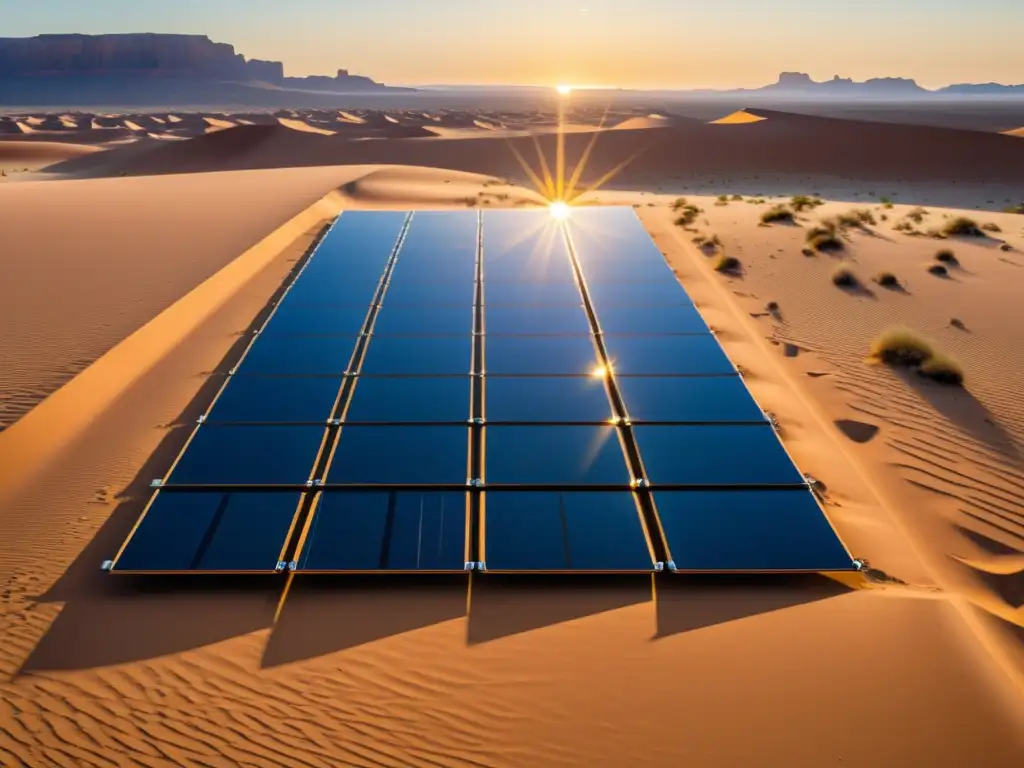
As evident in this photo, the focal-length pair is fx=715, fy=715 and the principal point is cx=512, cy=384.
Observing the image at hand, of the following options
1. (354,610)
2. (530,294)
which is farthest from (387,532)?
(530,294)

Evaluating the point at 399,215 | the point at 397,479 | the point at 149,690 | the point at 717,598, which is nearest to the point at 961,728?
the point at 717,598

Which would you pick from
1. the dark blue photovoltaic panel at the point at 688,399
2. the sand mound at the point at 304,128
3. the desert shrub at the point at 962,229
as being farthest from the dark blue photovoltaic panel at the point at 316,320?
the sand mound at the point at 304,128

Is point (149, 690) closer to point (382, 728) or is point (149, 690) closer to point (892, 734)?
point (382, 728)

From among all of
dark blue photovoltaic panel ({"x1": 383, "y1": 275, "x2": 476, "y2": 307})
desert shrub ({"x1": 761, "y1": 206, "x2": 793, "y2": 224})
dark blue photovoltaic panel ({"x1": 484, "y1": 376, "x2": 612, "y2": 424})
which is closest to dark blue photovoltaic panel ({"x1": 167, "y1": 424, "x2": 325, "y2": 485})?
dark blue photovoltaic panel ({"x1": 484, "y1": 376, "x2": 612, "y2": 424})

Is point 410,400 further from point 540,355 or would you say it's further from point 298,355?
point 298,355

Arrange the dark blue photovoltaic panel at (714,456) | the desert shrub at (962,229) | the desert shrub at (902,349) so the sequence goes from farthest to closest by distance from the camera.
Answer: the desert shrub at (962,229), the desert shrub at (902,349), the dark blue photovoltaic panel at (714,456)

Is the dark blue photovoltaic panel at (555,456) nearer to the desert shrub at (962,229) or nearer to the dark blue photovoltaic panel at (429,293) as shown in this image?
the dark blue photovoltaic panel at (429,293)

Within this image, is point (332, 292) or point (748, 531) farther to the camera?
point (332, 292)
